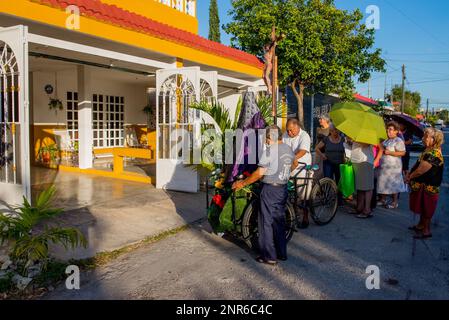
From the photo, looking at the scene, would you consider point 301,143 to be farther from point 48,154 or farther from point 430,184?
point 48,154

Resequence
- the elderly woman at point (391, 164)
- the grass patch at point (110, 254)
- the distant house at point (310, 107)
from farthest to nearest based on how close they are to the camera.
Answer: the distant house at point (310, 107), the elderly woman at point (391, 164), the grass patch at point (110, 254)

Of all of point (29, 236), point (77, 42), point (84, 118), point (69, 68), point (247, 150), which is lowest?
point (29, 236)

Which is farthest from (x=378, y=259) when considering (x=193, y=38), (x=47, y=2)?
(x=193, y=38)

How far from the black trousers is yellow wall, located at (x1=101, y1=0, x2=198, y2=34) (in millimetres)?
6809

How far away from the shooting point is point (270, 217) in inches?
170

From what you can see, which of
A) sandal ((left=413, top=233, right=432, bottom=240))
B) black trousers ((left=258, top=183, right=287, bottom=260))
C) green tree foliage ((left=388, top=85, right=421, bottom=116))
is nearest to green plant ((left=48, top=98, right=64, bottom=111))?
black trousers ((left=258, top=183, right=287, bottom=260))

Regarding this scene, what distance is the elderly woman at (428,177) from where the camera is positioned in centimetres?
529

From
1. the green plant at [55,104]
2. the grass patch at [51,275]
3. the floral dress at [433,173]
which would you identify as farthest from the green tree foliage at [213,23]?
the grass patch at [51,275]

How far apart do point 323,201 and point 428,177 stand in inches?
57.1

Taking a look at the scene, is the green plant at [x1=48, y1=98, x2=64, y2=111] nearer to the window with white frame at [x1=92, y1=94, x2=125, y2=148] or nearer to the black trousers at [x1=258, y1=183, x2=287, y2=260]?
the window with white frame at [x1=92, y1=94, x2=125, y2=148]

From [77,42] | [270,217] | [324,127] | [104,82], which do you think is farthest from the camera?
[104,82]

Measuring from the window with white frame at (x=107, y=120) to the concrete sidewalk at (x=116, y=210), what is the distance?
4.10 meters

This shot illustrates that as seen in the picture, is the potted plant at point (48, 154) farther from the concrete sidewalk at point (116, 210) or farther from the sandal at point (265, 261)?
the sandal at point (265, 261)

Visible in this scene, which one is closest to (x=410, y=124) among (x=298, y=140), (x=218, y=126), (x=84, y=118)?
(x=298, y=140)
